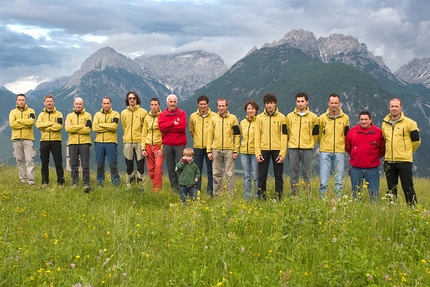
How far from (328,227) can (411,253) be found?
1.11 metres

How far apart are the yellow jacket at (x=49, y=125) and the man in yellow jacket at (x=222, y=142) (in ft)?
16.0

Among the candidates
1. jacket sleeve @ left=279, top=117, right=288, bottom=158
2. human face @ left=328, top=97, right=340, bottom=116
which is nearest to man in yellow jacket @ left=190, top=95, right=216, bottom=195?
jacket sleeve @ left=279, top=117, right=288, bottom=158

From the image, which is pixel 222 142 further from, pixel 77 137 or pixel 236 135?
pixel 77 137

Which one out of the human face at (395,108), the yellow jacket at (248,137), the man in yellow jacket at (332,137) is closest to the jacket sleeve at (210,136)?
the yellow jacket at (248,137)

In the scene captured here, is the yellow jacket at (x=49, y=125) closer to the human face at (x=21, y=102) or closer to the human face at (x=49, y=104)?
the human face at (x=49, y=104)

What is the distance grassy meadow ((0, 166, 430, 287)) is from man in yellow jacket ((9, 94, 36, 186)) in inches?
195

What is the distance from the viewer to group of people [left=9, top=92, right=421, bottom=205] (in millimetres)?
8617

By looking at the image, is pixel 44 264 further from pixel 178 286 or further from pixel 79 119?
pixel 79 119

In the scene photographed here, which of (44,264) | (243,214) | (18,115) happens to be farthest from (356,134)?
(18,115)

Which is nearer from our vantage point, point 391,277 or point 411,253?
point 391,277

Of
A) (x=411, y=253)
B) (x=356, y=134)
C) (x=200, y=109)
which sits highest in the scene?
(x=200, y=109)

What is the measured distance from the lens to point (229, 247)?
4914mm

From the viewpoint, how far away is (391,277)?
4.07 metres

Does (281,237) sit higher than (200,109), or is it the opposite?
(200,109)
